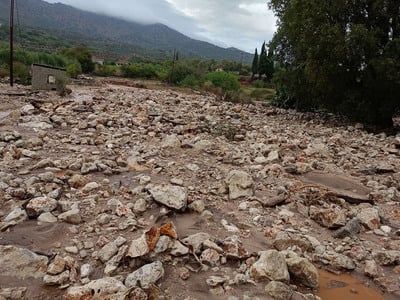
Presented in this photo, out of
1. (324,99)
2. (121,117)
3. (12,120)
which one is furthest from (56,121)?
(324,99)

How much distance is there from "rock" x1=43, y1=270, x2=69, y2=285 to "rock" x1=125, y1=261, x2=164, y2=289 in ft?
1.70

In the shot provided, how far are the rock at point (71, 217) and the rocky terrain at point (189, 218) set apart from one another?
11mm

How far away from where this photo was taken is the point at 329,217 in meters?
4.24

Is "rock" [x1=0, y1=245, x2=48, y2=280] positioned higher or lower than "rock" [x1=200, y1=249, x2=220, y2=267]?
lower

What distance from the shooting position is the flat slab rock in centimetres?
508

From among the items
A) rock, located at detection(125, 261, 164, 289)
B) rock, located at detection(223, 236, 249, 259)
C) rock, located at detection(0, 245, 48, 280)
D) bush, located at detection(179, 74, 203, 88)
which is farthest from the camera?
bush, located at detection(179, 74, 203, 88)

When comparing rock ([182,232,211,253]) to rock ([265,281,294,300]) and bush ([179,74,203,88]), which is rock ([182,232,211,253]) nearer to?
rock ([265,281,294,300])

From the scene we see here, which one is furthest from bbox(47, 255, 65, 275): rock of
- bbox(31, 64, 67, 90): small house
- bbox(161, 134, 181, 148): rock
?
bbox(31, 64, 67, 90): small house

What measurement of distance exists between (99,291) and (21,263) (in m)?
0.86

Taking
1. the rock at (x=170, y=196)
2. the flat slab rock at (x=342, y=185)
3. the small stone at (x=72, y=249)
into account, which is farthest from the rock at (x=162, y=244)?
the flat slab rock at (x=342, y=185)

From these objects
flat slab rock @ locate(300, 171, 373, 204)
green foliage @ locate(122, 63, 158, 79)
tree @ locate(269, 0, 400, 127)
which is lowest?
green foliage @ locate(122, 63, 158, 79)

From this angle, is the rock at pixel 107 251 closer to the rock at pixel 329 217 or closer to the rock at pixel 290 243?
the rock at pixel 290 243

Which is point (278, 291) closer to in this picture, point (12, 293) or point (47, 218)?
point (12, 293)

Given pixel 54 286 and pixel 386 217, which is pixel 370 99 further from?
pixel 54 286
